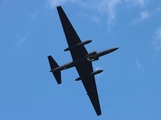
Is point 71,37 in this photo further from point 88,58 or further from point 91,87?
point 91,87

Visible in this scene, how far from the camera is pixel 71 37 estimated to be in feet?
300

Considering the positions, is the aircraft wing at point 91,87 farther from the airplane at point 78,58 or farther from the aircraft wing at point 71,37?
the aircraft wing at point 71,37

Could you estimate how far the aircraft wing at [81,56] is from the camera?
9039cm

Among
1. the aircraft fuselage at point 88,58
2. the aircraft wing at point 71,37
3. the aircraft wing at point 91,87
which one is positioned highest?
the aircraft wing at point 71,37

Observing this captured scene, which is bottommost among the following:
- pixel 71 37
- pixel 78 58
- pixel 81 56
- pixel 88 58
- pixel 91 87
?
pixel 91 87

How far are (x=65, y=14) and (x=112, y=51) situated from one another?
14.9m

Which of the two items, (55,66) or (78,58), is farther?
(55,66)

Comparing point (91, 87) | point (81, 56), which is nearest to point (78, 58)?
point (81, 56)

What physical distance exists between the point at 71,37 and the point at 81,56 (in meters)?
5.73

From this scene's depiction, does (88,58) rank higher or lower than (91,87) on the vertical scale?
higher

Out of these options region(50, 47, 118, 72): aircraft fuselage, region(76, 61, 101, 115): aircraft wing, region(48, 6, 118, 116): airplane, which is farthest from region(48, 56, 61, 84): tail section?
region(76, 61, 101, 115): aircraft wing

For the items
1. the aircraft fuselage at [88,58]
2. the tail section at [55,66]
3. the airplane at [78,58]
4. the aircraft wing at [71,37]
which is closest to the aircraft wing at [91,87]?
the airplane at [78,58]

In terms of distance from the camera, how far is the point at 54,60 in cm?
9375

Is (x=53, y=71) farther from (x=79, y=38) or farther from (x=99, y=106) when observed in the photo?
(x=99, y=106)
